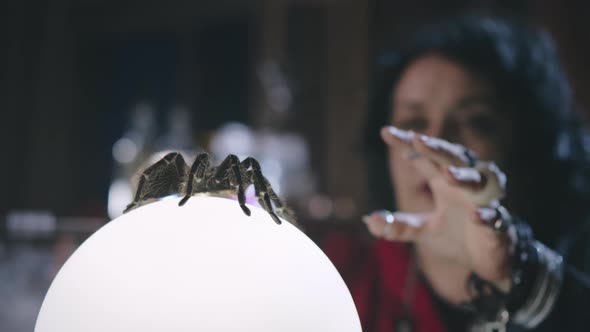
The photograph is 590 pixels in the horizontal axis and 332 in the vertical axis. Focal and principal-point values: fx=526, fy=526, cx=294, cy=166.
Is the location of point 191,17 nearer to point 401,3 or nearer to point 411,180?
point 401,3

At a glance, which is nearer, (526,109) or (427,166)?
(427,166)

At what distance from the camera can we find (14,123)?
2.26 m

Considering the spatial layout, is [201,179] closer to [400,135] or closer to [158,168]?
[158,168]

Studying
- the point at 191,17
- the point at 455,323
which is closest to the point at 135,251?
the point at 455,323

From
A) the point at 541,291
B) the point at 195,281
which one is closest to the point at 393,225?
the point at 541,291

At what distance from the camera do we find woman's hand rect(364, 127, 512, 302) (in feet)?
1.73

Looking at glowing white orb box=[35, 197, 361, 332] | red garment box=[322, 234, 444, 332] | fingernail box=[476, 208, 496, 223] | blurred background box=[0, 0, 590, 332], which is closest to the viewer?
glowing white orb box=[35, 197, 361, 332]

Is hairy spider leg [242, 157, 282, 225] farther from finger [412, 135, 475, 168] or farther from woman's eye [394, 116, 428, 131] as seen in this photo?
woman's eye [394, 116, 428, 131]

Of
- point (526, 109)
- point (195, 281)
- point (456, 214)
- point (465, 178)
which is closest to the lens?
point (195, 281)

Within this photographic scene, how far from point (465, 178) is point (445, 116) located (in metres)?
0.34

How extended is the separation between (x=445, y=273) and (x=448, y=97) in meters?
0.28

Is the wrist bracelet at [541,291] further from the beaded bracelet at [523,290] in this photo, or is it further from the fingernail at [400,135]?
the fingernail at [400,135]

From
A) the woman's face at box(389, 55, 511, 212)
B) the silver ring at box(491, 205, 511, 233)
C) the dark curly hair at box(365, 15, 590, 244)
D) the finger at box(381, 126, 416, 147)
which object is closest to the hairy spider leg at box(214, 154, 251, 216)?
the finger at box(381, 126, 416, 147)

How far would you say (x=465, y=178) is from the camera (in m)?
0.51
